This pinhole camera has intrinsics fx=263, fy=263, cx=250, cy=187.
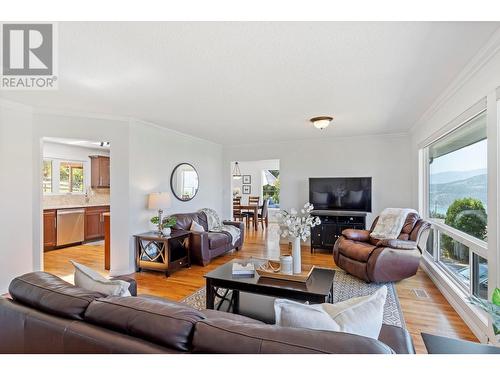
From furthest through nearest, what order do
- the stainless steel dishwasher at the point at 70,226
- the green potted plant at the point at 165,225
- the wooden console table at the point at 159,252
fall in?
the stainless steel dishwasher at the point at 70,226, the green potted plant at the point at 165,225, the wooden console table at the point at 159,252

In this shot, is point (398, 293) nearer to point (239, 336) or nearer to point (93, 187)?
point (239, 336)

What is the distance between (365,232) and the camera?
4.36 meters

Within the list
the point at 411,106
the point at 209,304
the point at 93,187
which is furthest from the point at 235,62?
the point at 93,187

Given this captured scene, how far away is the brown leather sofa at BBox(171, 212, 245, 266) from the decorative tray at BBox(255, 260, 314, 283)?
1.73 m

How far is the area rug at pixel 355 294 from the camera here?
263cm

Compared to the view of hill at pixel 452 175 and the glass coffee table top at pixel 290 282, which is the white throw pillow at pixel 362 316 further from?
the view of hill at pixel 452 175

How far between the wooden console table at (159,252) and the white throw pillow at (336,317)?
10.0 feet

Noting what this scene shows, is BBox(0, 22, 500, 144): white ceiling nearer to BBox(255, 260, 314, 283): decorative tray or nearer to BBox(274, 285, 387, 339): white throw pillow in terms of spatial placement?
BBox(274, 285, 387, 339): white throw pillow

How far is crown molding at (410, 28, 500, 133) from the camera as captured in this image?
1896 millimetres

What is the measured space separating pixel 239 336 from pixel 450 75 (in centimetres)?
298

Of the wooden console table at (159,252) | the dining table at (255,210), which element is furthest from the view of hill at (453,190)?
the dining table at (255,210)

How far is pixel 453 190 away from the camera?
331cm

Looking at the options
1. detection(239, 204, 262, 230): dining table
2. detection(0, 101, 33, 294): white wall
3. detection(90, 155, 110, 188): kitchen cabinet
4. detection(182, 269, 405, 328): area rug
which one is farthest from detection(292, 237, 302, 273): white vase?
detection(90, 155, 110, 188): kitchen cabinet

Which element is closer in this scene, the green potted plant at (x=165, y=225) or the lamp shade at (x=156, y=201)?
the green potted plant at (x=165, y=225)
